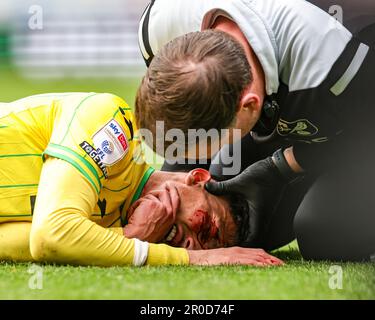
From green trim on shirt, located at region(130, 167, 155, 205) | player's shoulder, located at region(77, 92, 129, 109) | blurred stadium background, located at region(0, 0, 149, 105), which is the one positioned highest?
player's shoulder, located at region(77, 92, 129, 109)

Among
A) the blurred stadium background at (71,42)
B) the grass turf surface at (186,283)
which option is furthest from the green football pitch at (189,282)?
the blurred stadium background at (71,42)

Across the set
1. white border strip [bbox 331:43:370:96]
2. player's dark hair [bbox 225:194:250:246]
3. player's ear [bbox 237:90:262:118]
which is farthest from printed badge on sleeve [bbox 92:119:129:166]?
white border strip [bbox 331:43:370:96]

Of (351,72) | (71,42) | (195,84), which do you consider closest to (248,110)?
(195,84)

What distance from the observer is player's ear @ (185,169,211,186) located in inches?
84.0

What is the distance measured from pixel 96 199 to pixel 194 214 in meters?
0.32

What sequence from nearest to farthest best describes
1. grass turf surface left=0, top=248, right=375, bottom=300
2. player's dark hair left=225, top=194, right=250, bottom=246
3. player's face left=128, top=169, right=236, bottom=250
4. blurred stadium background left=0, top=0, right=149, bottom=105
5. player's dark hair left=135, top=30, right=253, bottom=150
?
grass turf surface left=0, top=248, right=375, bottom=300 → player's dark hair left=135, top=30, right=253, bottom=150 → player's face left=128, top=169, right=236, bottom=250 → player's dark hair left=225, top=194, right=250, bottom=246 → blurred stadium background left=0, top=0, right=149, bottom=105

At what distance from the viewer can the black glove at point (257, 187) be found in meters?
2.22

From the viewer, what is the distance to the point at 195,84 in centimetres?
174

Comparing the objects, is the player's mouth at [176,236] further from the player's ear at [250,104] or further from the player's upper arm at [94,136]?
the player's ear at [250,104]

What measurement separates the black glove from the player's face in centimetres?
7

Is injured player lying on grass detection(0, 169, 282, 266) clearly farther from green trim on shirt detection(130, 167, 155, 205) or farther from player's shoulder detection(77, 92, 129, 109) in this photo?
player's shoulder detection(77, 92, 129, 109)

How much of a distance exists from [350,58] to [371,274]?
525 millimetres

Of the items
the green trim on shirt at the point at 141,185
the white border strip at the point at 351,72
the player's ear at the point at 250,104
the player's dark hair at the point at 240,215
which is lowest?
the player's dark hair at the point at 240,215

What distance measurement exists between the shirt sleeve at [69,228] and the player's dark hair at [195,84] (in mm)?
216
